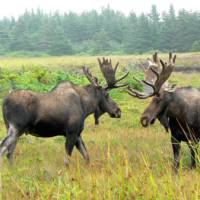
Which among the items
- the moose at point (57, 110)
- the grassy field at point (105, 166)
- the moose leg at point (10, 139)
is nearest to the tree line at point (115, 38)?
the grassy field at point (105, 166)

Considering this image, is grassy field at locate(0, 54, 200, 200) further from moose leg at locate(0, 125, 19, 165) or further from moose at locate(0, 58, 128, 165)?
moose at locate(0, 58, 128, 165)

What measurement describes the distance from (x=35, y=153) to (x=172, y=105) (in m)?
3.19

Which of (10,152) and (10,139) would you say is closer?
(10,139)

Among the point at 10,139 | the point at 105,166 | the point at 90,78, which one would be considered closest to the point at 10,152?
the point at 10,139

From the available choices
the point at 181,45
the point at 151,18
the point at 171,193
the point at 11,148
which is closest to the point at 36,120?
the point at 11,148

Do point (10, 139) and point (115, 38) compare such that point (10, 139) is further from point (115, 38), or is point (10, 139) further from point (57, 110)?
point (115, 38)

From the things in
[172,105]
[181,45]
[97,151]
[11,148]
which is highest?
[172,105]

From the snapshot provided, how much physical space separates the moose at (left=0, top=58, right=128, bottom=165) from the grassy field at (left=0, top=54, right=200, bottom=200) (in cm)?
49

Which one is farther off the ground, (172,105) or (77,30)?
(172,105)

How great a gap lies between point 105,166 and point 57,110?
2839 millimetres

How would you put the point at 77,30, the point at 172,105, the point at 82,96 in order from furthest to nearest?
the point at 77,30 < the point at 82,96 < the point at 172,105

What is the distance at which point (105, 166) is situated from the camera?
6.98 metres

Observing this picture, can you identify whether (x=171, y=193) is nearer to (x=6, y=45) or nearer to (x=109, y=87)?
(x=109, y=87)

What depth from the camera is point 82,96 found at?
10.2m
